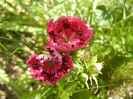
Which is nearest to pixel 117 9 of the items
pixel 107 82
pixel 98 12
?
pixel 98 12

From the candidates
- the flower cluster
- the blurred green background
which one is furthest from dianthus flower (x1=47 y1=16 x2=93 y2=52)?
the blurred green background

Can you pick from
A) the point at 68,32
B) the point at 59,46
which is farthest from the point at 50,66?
the point at 68,32

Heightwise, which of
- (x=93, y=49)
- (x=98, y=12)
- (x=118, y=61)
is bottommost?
(x=118, y=61)

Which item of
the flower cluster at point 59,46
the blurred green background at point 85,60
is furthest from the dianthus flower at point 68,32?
the blurred green background at point 85,60

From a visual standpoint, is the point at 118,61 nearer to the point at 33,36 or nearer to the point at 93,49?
the point at 93,49

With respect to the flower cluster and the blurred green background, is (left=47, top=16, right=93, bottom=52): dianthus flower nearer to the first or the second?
the flower cluster

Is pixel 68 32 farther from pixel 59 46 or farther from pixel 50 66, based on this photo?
pixel 50 66

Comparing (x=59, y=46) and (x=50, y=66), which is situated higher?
(x=59, y=46)
